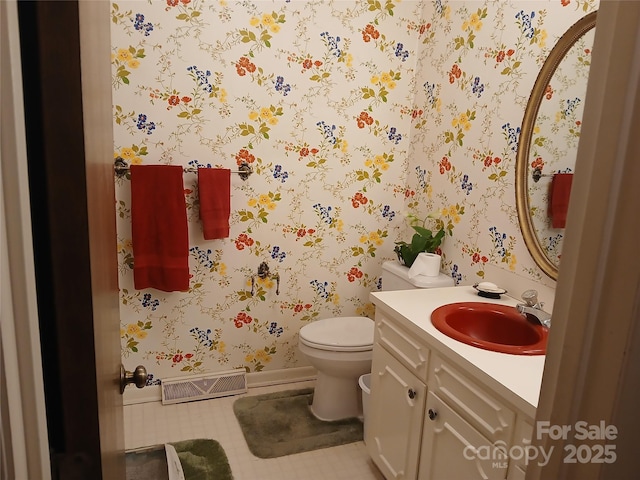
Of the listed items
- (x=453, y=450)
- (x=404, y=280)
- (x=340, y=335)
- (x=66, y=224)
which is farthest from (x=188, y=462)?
(x=66, y=224)

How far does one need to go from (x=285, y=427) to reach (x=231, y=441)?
0.91 feet

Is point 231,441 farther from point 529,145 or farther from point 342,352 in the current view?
point 529,145

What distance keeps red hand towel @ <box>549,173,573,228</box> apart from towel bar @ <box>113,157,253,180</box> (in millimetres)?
1452

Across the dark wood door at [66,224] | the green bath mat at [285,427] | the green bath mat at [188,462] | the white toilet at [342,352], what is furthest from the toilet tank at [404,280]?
the dark wood door at [66,224]

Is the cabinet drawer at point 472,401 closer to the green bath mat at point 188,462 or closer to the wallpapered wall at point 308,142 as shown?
the wallpapered wall at point 308,142

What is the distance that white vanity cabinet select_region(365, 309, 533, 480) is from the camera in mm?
1229

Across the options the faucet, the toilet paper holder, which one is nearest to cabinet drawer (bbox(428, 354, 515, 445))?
the faucet

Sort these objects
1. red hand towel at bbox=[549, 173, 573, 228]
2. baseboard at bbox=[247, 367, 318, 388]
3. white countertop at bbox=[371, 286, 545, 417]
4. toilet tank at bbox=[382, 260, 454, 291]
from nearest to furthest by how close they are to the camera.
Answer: white countertop at bbox=[371, 286, 545, 417] < red hand towel at bbox=[549, 173, 573, 228] < toilet tank at bbox=[382, 260, 454, 291] < baseboard at bbox=[247, 367, 318, 388]

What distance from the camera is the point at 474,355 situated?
4.38 ft

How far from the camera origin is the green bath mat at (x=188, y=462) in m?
1.84

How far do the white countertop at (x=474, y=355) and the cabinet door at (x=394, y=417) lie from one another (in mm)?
204

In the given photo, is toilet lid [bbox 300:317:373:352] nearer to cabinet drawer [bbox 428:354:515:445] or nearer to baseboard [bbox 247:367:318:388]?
baseboard [bbox 247:367:318:388]

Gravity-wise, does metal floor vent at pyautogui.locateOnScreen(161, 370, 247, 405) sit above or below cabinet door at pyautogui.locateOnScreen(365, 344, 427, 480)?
below

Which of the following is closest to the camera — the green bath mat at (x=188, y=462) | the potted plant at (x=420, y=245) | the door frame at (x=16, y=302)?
the door frame at (x=16, y=302)
